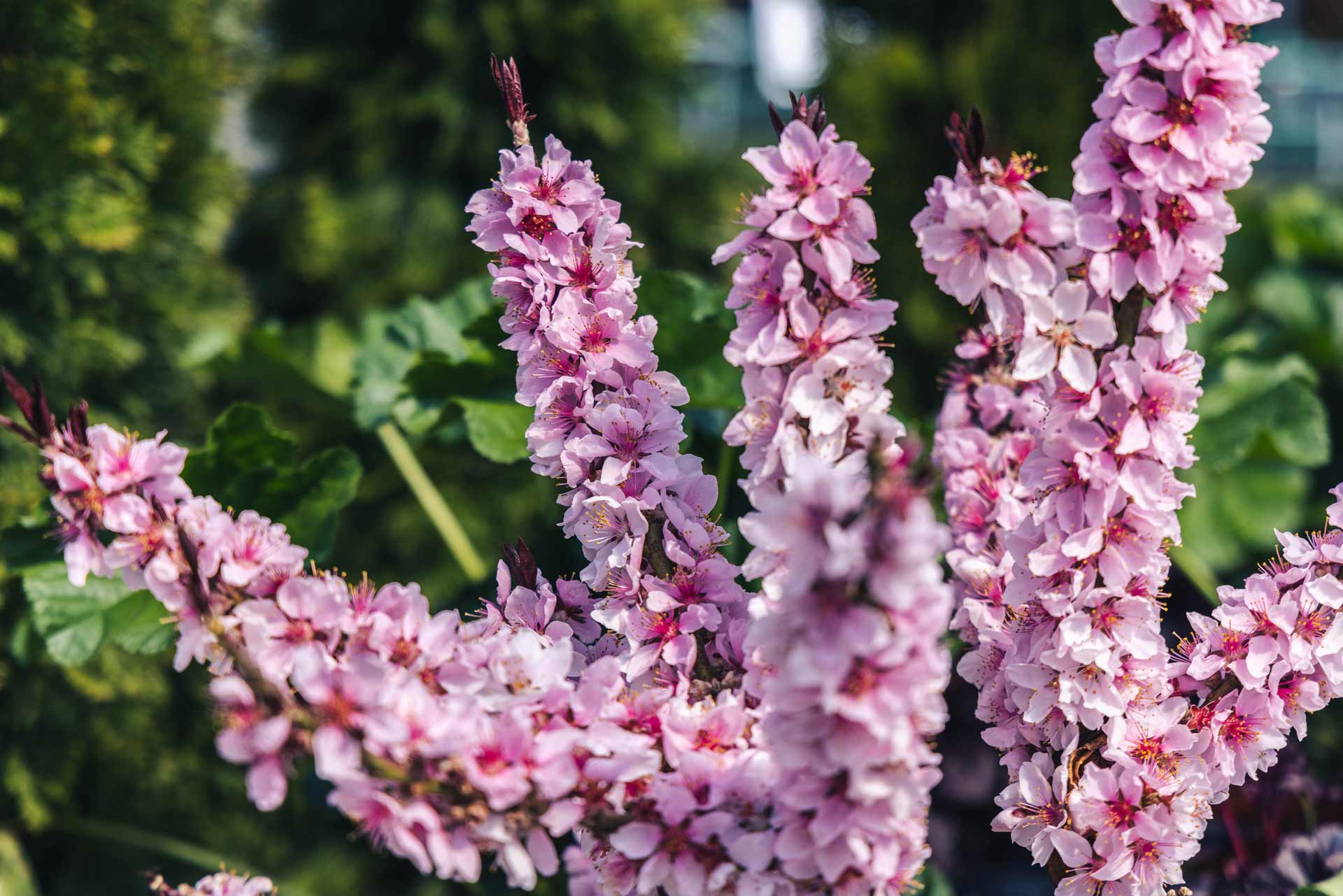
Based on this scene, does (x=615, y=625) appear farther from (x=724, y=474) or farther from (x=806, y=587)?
(x=724, y=474)

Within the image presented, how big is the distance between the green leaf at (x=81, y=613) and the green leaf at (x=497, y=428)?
0.40 meters

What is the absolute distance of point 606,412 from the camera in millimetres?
810

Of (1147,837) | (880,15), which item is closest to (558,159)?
(1147,837)

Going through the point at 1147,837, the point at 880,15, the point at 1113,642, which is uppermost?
the point at 880,15

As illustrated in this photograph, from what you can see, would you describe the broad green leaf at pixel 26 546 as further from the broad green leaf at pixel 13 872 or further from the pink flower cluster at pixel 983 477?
the pink flower cluster at pixel 983 477

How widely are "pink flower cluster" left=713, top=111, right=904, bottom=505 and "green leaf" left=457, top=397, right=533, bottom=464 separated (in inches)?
22.6

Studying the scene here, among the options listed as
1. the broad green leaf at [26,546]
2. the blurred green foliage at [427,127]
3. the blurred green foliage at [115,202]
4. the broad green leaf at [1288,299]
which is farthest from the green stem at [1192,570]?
the blurred green foliage at [427,127]

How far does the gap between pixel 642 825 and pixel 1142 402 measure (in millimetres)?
445

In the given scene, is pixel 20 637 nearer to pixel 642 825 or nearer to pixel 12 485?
pixel 12 485

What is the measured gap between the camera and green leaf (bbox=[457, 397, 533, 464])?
4.32ft

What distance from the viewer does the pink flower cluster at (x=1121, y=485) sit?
74cm

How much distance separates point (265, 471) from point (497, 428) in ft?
0.90

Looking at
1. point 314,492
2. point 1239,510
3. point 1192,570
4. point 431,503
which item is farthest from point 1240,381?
point 314,492

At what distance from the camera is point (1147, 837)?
0.81 m
